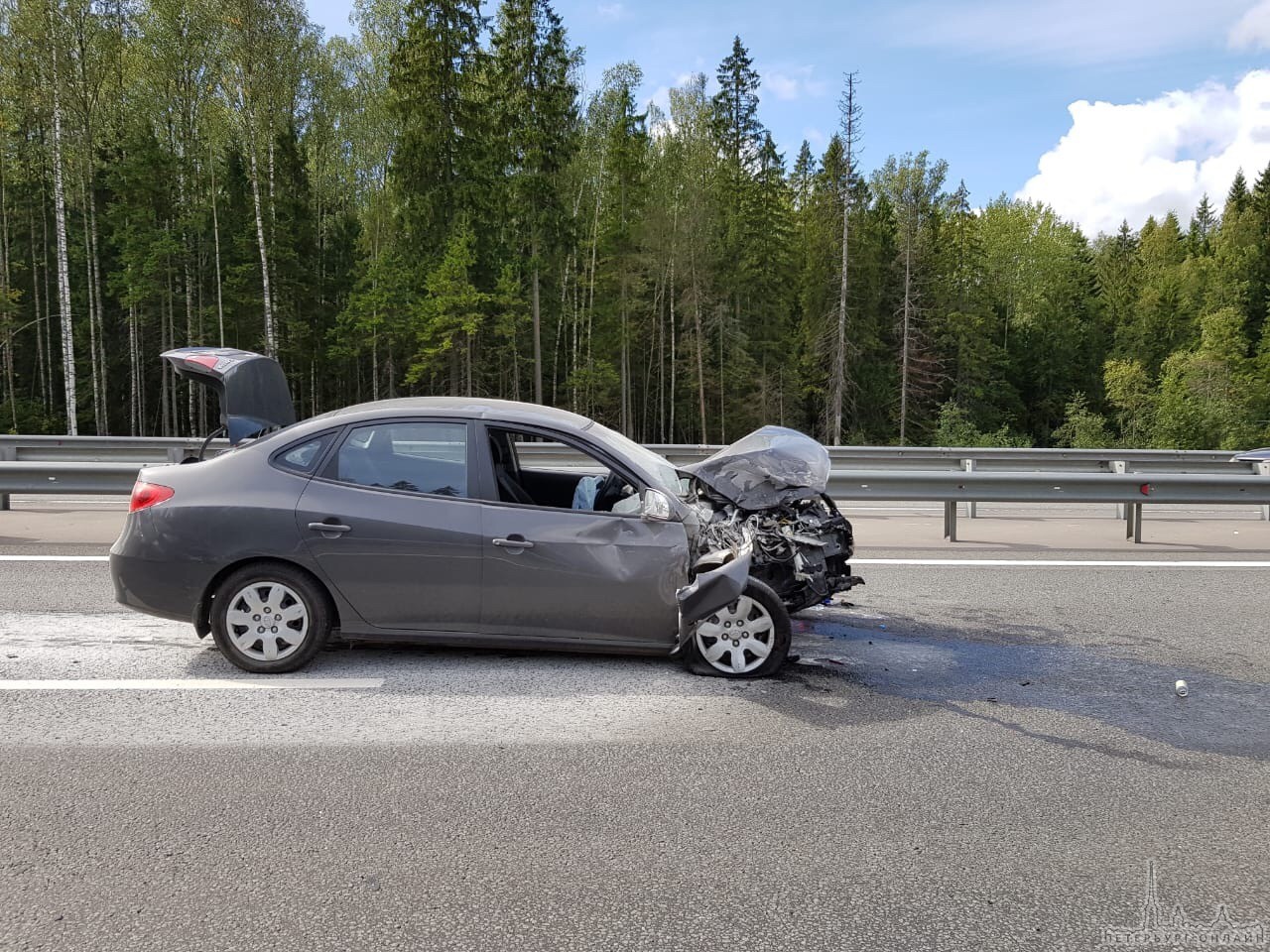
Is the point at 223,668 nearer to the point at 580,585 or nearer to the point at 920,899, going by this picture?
the point at 580,585

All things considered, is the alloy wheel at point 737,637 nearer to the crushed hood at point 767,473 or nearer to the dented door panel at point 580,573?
the dented door panel at point 580,573

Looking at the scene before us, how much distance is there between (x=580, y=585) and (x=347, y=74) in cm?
4579

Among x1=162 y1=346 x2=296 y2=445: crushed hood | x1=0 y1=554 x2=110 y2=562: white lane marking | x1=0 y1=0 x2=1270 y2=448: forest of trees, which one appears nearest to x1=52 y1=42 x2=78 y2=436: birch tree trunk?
x1=0 y1=0 x2=1270 y2=448: forest of trees

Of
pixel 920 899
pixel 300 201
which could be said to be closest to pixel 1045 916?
pixel 920 899

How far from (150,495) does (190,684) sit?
3.56 ft

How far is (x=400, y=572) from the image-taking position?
5.16m

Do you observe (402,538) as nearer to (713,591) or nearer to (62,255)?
(713,591)

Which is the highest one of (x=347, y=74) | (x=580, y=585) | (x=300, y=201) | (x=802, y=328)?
(x=347, y=74)

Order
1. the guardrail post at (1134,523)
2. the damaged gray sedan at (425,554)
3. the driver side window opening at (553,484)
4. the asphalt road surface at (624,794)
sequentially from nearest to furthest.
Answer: the asphalt road surface at (624,794) < the damaged gray sedan at (425,554) < the driver side window opening at (553,484) < the guardrail post at (1134,523)

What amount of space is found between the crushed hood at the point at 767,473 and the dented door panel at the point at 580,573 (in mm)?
834

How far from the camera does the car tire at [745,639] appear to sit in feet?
17.2

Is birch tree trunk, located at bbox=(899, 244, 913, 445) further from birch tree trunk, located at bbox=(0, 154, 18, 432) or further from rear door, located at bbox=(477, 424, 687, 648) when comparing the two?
rear door, located at bbox=(477, 424, 687, 648)

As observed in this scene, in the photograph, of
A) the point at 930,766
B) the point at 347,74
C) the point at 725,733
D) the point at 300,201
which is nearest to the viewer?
the point at 930,766

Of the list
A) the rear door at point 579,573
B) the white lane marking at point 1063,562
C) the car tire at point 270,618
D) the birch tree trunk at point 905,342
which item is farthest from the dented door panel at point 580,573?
the birch tree trunk at point 905,342
